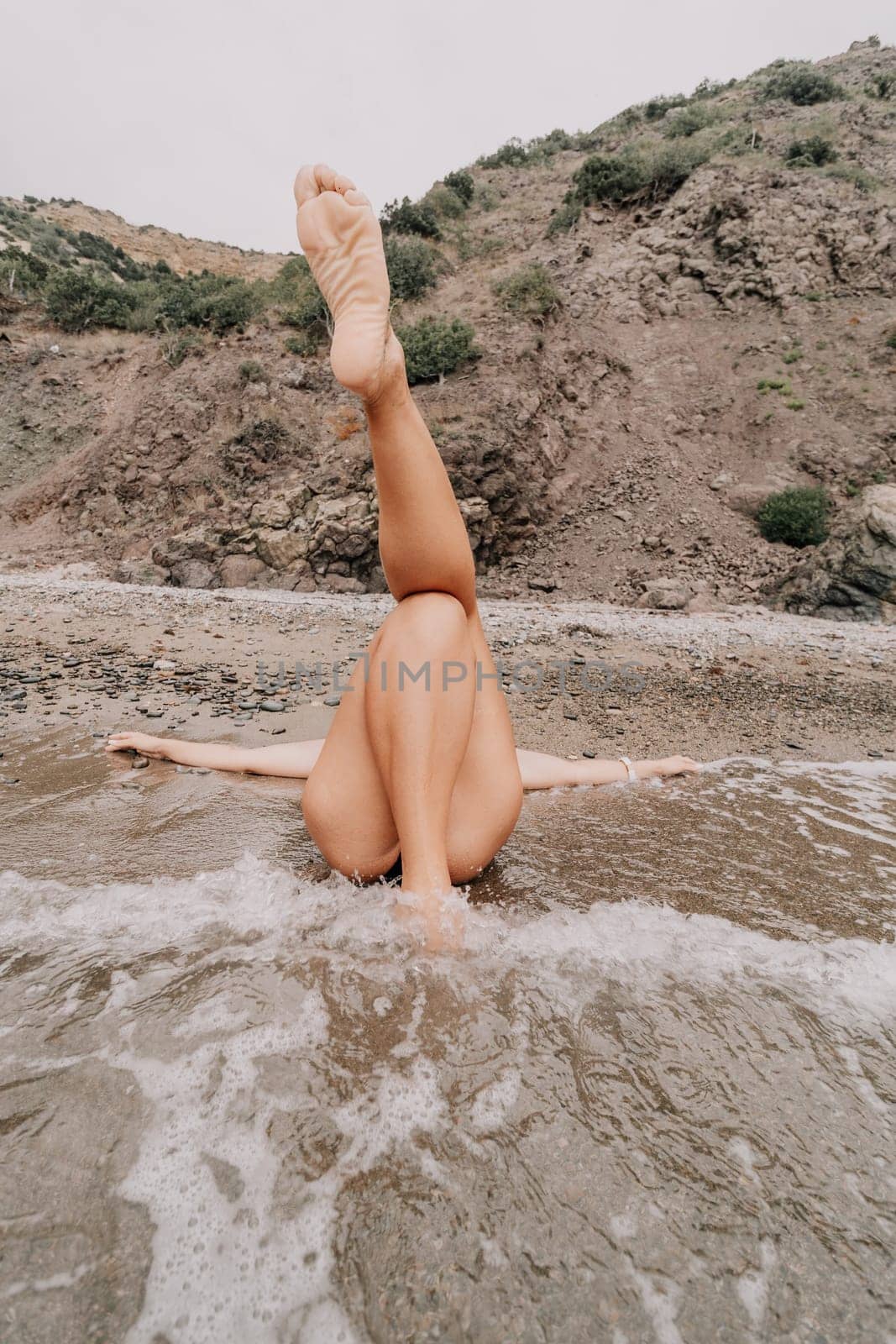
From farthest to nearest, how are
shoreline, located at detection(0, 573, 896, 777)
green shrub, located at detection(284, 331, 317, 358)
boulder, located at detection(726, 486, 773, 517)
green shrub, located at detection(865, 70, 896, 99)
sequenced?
green shrub, located at detection(865, 70, 896, 99), green shrub, located at detection(284, 331, 317, 358), boulder, located at detection(726, 486, 773, 517), shoreline, located at detection(0, 573, 896, 777)

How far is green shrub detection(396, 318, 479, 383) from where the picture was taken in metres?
13.3

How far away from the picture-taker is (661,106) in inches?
1028

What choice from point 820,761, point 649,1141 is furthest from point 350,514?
point 649,1141

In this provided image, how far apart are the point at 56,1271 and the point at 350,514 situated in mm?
11238

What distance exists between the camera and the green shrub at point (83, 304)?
17.2 m

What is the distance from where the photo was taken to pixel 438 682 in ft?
5.49

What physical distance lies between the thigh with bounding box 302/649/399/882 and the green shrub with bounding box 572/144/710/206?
2302 centimetres

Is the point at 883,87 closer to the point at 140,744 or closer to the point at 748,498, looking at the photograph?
the point at 748,498

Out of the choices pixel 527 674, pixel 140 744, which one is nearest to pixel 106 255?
pixel 527 674

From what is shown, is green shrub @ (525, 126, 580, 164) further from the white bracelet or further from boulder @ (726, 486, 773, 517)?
the white bracelet

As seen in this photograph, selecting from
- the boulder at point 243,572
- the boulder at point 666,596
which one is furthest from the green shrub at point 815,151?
the boulder at point 243,572

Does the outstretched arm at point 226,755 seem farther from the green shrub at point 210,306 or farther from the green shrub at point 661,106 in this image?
the green shrub at point 661,106

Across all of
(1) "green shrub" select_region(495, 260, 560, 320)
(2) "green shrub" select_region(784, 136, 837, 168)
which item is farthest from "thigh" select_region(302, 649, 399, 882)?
(2) "green shrub" select_region(784, 136, 837, 168)

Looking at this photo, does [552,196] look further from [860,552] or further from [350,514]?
[860,552]
